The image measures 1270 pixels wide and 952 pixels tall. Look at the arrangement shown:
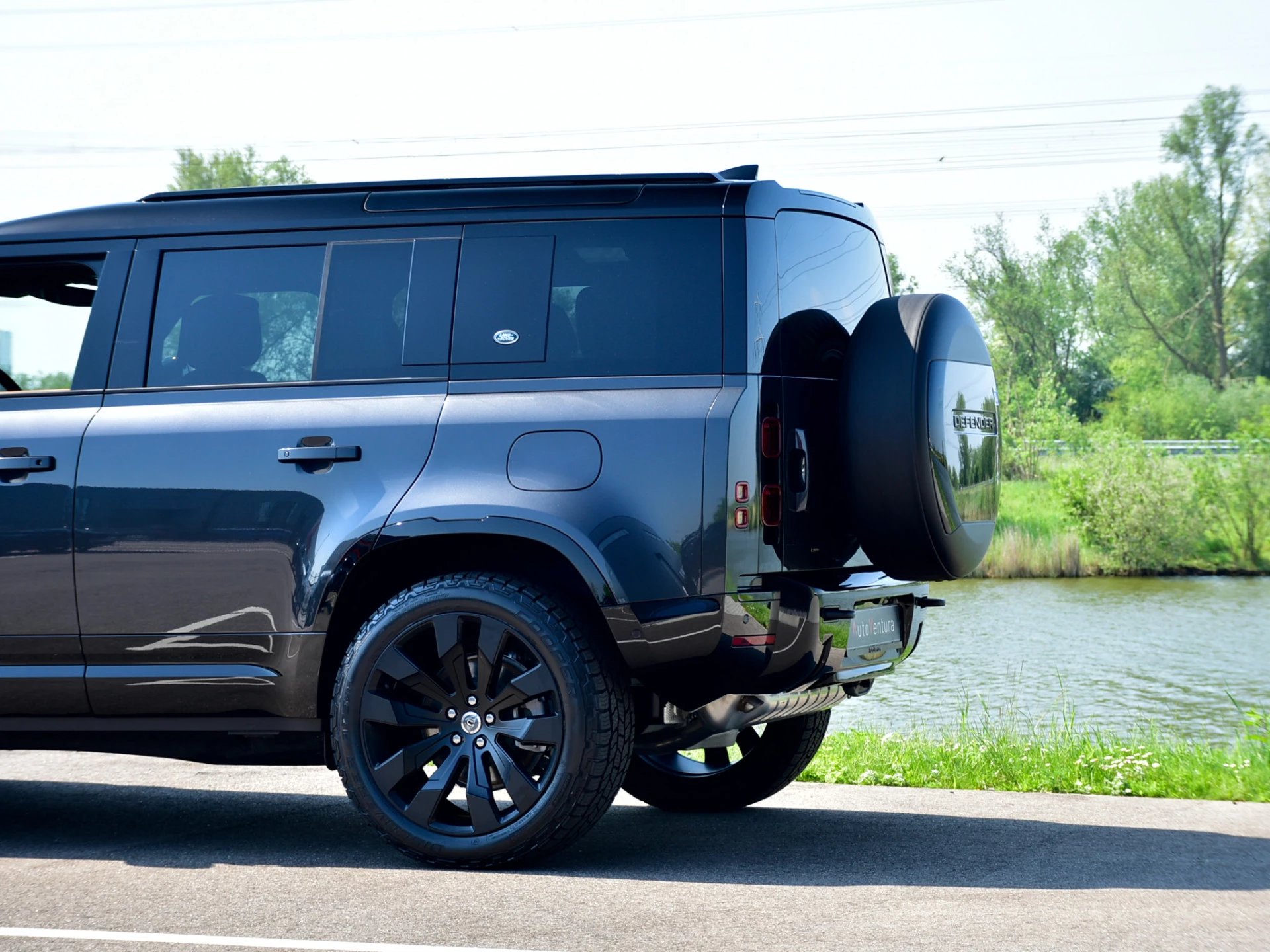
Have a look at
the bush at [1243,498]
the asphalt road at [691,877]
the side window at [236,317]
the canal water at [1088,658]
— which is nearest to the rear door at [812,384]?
the asphalt road at [691,877]

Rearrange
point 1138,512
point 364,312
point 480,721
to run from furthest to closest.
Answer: point 1138,512, point 364,312, point 480,721

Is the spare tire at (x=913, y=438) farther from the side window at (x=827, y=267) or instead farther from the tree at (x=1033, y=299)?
the tree at (x=1033, y=299)

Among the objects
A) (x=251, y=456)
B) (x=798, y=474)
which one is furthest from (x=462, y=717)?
(x=798, y=474)

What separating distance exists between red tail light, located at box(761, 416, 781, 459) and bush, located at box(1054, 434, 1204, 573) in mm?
24704

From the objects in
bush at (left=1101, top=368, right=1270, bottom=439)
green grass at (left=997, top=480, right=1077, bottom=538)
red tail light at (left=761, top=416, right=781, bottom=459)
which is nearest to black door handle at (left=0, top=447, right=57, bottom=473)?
red tail light at (left=761, top=416, right=781, bottom=459)

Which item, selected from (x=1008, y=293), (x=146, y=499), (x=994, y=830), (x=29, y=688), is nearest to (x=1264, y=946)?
(x=994, y=830)

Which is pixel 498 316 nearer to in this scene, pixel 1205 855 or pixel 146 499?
pixel 146 499

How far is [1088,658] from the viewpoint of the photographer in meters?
17.5

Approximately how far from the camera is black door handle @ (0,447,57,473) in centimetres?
502

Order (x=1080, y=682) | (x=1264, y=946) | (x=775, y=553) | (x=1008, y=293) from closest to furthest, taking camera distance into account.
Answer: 1. (x=1264, y=946)
2. (x=775, y=553)
3. (x=1080, y=682)
4. (x=1008, y=293)

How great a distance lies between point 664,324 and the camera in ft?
15.2

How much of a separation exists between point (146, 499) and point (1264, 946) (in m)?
3.62

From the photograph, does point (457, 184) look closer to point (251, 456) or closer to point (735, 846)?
point (251, 456)

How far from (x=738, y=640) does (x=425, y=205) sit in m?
1.83
